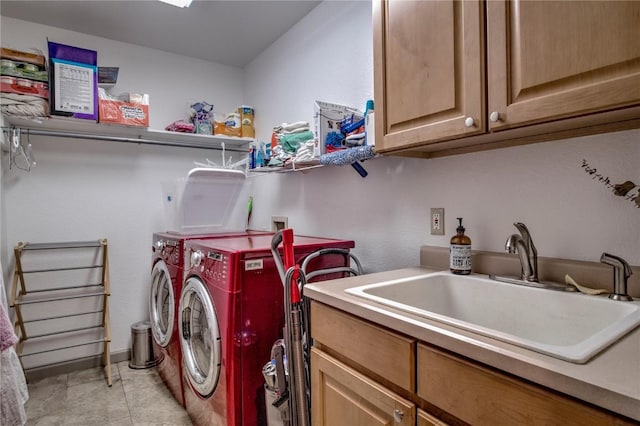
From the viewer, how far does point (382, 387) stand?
3.21 ft

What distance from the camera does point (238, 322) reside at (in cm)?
154

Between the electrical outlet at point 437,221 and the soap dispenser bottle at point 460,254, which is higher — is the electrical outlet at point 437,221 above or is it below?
above

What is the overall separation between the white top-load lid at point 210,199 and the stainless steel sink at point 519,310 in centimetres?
156

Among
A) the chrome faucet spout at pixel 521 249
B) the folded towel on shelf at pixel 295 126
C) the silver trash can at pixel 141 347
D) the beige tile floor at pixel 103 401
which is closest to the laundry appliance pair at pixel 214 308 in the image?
the beige tile floor at pixel 103 401

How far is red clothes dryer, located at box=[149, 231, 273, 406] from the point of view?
2.07 meters

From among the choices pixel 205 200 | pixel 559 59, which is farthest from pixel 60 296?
pixel 559 59

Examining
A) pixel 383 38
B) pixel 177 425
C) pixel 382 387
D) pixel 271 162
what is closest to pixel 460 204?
pixel 383 38

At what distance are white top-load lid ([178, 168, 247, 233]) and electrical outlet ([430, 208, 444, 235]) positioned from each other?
57.0 inches

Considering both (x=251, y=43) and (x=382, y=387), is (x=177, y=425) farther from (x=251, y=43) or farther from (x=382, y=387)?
(x=251, y=43)

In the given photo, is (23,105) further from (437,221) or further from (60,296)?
(437,221)

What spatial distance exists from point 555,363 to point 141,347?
2874mm

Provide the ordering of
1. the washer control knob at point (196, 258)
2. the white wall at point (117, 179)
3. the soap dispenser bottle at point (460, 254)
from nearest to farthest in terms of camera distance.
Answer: the soap dispenser bottle at point (460, 254) < the washer control knob at point (196, 258) < the white wall at point (117, 179)

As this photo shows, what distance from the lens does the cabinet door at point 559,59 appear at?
0.79 meters

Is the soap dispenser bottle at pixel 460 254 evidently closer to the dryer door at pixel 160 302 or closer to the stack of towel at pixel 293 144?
the stack of towel at pixel 293 144
